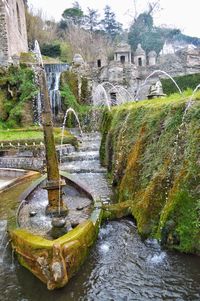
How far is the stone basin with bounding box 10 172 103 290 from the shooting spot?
14.5ft

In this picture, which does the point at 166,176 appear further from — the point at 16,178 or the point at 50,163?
the point at 16,178

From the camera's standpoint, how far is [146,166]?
280 inches

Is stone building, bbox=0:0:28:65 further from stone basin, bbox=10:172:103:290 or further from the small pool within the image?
stone basin, bbox=10:172:103:290

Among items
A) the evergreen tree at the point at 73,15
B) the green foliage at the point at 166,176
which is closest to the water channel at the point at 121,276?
the green foliage at the point at 166,176

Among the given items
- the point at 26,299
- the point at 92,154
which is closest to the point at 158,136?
the point at 26,299

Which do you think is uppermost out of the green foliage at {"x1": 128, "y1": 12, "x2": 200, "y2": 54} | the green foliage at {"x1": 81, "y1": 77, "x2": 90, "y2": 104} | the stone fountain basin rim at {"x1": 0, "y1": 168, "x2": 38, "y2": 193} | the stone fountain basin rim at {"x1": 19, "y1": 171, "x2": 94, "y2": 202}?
the green foliage at {"x1": 128, "y1": 12, "x2": 200, "y2": 54}

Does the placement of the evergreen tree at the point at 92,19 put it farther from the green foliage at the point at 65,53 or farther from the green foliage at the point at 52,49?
the green foliage at the point at 52,49

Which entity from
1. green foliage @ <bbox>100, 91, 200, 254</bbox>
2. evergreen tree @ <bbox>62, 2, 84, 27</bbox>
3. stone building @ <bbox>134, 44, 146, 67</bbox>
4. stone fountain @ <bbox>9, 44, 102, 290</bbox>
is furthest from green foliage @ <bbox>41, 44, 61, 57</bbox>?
stone fountain @ <bbox>9, 44, 102, 290</bbox>

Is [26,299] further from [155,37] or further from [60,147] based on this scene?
[155,37]

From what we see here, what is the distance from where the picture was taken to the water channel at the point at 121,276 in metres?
4.32

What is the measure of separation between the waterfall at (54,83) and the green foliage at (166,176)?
17.0 metres

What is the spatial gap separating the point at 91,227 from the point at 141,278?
1234mm

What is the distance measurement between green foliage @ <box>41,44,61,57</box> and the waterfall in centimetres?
1259

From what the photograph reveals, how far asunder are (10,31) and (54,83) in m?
5.88
